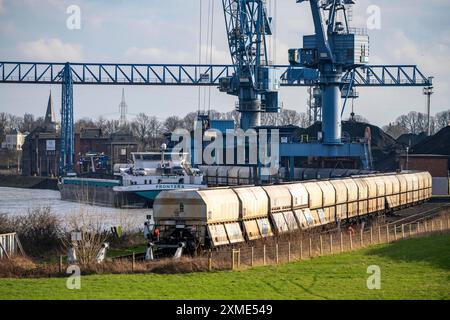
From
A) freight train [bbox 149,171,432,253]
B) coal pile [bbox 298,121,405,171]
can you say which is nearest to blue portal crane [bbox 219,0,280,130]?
coal pile [bbox 298,121,405,171]

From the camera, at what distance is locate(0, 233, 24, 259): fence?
35438 millimetres

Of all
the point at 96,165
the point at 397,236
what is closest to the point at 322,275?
the point at 397,236

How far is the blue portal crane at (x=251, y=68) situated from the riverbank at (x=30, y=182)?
40.3 meters

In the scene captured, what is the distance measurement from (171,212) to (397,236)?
12.3 metres

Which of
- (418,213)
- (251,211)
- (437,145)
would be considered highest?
(437,145)

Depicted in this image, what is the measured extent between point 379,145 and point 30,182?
58.1 meters

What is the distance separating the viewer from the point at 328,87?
8588cm

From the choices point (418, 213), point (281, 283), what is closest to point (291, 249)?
point (281, 283)

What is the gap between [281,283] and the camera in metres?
26.9

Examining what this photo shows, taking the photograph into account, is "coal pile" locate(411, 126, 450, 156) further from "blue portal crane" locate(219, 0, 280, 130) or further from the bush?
the bush

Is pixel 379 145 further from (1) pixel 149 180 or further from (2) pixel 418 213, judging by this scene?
(2) pixel 418 213

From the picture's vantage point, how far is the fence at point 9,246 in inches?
1395

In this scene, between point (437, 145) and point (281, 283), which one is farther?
point (437, 145)
